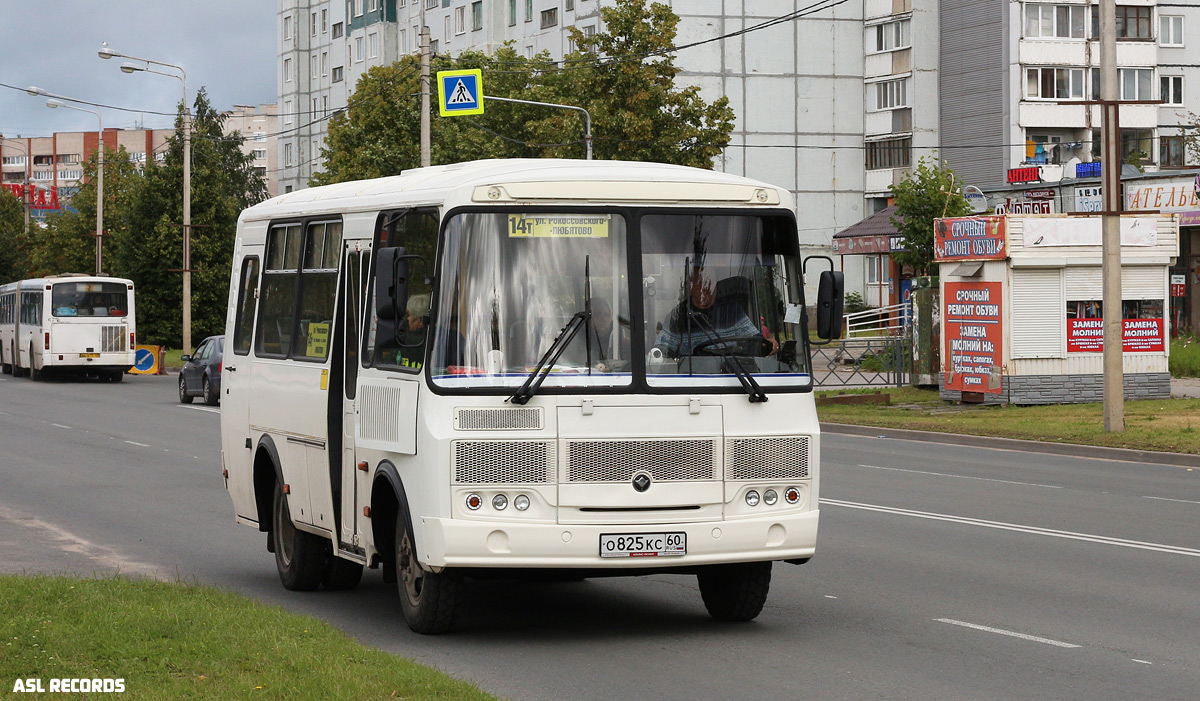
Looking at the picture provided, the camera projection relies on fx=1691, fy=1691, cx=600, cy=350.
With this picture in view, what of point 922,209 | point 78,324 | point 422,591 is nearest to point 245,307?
point 422,591

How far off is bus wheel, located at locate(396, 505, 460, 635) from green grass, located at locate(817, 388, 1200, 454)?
15223mm

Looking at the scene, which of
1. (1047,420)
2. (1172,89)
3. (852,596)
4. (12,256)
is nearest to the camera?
(852,596)

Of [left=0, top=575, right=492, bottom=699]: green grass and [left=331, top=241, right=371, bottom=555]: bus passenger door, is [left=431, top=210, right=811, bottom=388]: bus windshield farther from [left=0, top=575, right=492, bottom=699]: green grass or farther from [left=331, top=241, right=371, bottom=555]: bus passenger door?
[left=0, top=575, right=492, bottom=699]: green grass

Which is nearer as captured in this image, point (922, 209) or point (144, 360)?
point (922, 209)

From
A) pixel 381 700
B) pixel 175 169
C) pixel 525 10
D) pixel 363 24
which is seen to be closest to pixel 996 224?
pixel 381 700

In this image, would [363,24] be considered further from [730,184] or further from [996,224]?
[730,184]

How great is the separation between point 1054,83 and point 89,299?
132 ft

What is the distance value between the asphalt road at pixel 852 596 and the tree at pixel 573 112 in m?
29.3

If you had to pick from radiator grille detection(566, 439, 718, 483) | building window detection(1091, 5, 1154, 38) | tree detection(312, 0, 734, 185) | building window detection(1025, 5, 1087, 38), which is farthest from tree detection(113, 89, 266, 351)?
radiator grille detection(566, 439, 718, 483)

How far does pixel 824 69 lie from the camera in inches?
3000

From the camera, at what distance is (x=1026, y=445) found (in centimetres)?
2442

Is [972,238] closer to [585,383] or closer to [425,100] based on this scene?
[425,100]

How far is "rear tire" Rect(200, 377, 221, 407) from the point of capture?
119 ft

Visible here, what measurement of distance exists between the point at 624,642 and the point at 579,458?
1044 mm
